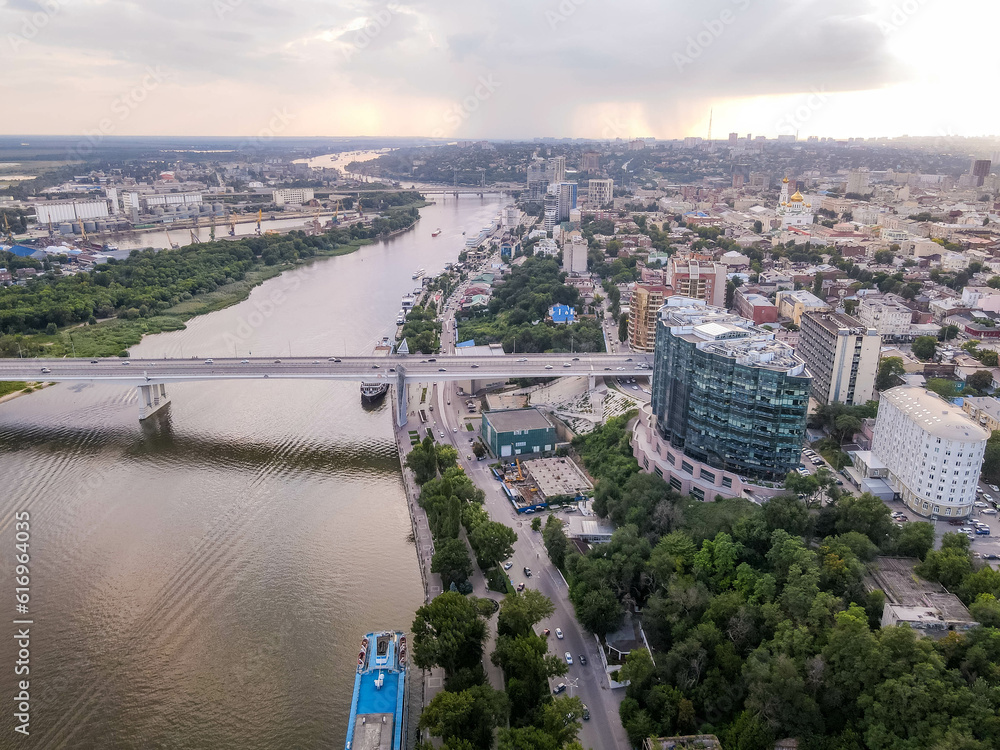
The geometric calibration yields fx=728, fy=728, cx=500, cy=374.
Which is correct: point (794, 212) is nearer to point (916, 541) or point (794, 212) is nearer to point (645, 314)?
point (645, 314)

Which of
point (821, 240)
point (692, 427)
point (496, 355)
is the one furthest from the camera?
point (821, 240)

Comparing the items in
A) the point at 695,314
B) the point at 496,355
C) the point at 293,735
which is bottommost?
the point at 293,735

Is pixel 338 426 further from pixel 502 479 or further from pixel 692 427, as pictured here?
pixel 692 427

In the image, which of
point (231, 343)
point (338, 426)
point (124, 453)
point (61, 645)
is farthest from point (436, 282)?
point (61, 645)

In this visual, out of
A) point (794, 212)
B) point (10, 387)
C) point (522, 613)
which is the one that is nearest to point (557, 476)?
point (522, 613)

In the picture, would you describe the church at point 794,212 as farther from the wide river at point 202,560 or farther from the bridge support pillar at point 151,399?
the bridge support pillar at point 151,399

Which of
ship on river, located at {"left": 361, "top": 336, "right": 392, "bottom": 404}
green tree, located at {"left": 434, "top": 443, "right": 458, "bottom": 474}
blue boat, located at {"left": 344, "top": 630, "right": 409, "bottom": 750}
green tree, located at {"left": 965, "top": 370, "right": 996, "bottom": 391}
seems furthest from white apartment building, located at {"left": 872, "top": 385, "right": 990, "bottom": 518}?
ship on river, located at {"left": 361, "top": 336, "right": 392, "bottom": 404}

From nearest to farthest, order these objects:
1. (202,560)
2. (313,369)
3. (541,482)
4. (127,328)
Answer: (202,560), (541,482), (313,369), (127,328)
